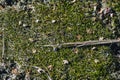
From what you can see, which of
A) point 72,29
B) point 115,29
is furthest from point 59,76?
point 115,29

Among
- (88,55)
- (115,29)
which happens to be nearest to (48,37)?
(88,55)

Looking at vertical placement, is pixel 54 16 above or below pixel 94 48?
→ above

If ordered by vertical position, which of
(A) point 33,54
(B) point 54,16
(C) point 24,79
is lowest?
(C) point 24,79

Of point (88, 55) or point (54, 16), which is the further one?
point (54, 16)

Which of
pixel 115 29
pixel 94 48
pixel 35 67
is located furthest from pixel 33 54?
pixel 115 29

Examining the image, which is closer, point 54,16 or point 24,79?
point 24,79

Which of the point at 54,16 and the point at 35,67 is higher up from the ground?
the point at 54,16

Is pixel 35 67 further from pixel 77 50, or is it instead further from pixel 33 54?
pixel 77 50

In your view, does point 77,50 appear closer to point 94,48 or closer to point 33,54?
point 94,48
